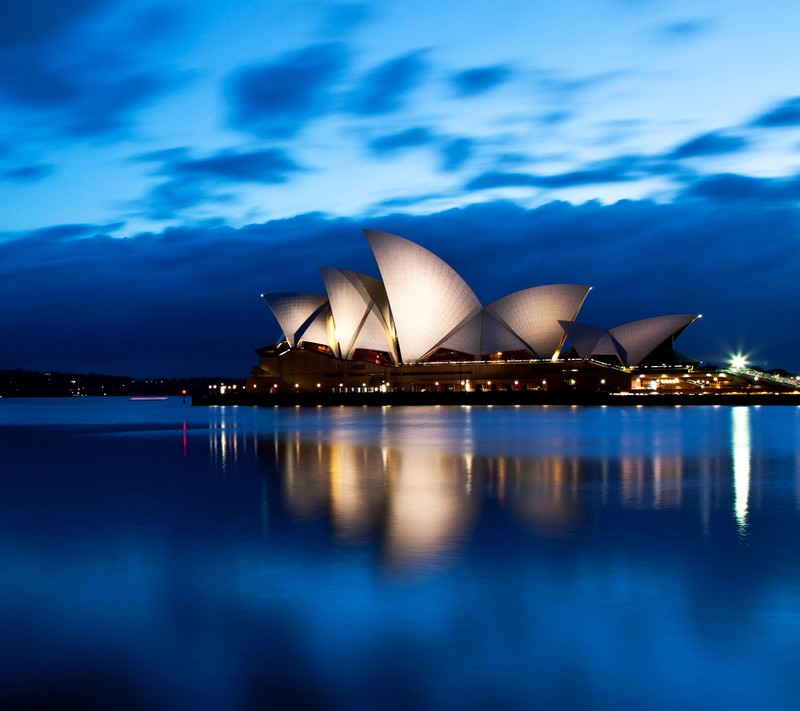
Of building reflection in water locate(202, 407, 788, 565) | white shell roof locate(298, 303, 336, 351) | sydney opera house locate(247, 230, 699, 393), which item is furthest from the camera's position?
white shell roof locate(298, 303, 336, 351)

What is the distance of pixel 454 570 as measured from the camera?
8938 millimetres

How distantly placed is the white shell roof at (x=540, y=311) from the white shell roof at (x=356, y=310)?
9250 millimetres

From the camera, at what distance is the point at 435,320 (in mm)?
70062

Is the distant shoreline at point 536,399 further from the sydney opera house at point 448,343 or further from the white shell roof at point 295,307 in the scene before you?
the white shell roof at point 295,307

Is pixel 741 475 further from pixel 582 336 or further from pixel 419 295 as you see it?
pixel 582 336

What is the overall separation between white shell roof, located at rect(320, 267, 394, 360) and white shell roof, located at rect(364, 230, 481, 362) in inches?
85.6

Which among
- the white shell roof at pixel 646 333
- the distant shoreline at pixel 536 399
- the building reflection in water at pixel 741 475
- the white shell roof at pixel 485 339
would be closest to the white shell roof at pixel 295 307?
the distant shoreline at pixel 536 399

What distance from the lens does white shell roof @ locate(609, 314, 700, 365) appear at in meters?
77.3

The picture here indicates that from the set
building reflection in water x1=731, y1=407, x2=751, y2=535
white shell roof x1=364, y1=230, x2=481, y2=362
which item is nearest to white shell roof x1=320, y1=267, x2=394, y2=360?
white shell roof x1=364, y1=230, x2=481, y2=362

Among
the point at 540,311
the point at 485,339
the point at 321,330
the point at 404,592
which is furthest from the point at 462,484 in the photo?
the point at 321,330

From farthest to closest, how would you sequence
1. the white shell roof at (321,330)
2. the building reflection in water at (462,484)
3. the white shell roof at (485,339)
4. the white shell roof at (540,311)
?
the white shell roof at (321,330) < the white shell roof at (485,339) < the white shell roof at (540,311) < the building reflection in water at (462,484)

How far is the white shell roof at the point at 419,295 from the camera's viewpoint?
64.8 m

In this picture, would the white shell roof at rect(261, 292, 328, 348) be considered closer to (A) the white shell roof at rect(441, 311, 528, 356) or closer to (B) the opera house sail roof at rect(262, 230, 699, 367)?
(B) the opera house sail roof at rect(262, 230, 699, 367)

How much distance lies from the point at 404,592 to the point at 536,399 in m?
67.7
